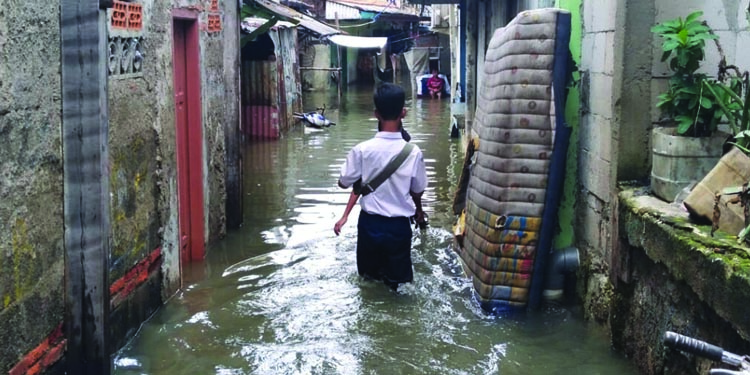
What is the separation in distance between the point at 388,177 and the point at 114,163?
69.7 inches

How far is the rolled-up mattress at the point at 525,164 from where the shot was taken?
5.49 metres

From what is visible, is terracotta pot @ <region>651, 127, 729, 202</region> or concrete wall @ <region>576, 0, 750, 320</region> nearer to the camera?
terracotta pot @ <region>651, 127, 729, 202</region>

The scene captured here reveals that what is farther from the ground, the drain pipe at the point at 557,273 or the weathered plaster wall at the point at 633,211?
the weathered plaster wall at the point at 633,211

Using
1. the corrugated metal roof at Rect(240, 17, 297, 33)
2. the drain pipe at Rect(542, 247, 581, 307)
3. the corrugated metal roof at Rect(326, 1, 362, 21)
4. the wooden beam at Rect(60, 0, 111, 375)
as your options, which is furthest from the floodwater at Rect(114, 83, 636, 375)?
the corrugated metal roof at Rect(326, 1, 362, 21)

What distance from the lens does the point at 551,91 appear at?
5480 mm

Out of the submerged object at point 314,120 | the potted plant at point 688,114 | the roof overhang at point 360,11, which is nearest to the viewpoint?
the potted plant at point 688,114

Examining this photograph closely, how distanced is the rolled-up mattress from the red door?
2.52m

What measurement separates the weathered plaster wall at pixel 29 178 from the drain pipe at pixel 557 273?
10.5 feet

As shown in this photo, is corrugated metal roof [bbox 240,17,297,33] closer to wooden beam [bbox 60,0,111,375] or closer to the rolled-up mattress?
the rolled-up mattress

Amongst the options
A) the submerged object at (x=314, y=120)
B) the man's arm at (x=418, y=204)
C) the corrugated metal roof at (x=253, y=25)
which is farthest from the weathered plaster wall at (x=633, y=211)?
the submerged object at (x=314, y=120)

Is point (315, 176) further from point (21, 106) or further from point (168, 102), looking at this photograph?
point (21, 106)

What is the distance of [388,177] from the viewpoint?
18.5 ft

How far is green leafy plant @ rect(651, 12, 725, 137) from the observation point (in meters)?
4.47

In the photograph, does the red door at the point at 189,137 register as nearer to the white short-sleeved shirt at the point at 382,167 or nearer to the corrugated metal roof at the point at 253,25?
the white short-sleeved shirt at the point at 382,167
